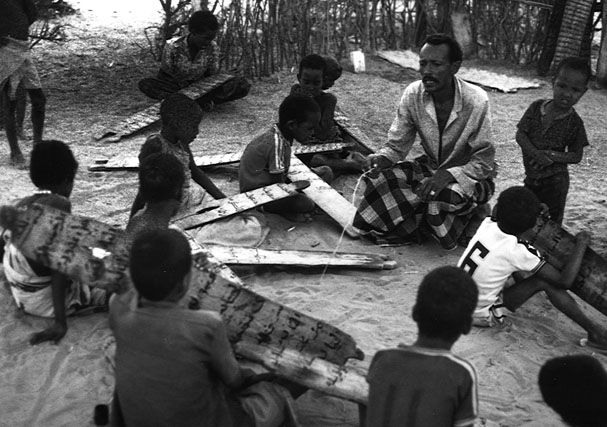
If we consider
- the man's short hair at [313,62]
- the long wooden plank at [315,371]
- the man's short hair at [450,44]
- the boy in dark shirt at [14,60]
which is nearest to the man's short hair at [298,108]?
the man's short hair at [450,44]

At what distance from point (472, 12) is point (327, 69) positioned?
13.4 ft

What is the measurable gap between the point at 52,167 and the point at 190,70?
13.7 feet

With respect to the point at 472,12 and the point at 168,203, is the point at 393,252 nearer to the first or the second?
the point at 168,203

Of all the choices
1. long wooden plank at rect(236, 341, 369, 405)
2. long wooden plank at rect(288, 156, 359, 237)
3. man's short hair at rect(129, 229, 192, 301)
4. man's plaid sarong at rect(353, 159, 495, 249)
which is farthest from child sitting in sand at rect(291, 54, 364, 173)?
man's short hair at rect(129, 229, 192, 301)

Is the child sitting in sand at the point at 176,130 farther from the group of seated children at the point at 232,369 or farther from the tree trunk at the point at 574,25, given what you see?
the tree trunk at the point at 574,25

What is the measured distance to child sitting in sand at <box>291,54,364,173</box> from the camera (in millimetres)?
5871

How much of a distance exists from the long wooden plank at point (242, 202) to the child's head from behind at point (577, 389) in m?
2.56

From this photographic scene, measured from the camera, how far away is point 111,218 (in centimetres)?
479

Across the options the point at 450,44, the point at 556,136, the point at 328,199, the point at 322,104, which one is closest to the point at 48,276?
the point at 328,199

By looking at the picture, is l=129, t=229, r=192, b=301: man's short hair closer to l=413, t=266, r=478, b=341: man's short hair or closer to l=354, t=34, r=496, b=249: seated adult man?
l=413, t=266, r=478, b=341: man's short hair

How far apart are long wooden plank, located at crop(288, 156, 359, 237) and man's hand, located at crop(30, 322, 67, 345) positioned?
2064mm

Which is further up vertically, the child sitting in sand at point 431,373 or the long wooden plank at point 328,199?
the child sitting in sand at point 431,373

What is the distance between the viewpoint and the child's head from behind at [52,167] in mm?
3459

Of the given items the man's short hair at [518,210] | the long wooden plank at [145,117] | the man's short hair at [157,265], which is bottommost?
the long wooden plank at [145,117]
